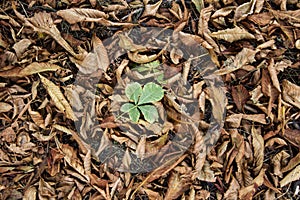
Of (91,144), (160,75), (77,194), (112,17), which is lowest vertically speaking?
(77,194)

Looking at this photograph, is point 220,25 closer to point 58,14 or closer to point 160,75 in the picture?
point 160,75

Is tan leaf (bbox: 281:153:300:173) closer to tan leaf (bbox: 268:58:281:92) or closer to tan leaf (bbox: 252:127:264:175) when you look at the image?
tan leaf (bbox: 252:127:264:175)

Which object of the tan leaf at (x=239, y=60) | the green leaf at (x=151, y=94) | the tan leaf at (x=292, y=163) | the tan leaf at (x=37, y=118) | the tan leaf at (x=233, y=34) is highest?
the tan leaf at (x=233, y=34)

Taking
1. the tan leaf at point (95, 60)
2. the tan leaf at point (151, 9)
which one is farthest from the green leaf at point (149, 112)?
the tan leaf at point (151, 9)

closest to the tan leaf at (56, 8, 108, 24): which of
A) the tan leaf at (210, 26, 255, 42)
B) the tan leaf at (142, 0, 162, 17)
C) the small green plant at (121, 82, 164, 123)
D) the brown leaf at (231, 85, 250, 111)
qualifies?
the tan leaf at (142, 0, 162, 17)

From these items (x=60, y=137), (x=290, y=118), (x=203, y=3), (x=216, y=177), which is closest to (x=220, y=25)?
(x=203, y=3)

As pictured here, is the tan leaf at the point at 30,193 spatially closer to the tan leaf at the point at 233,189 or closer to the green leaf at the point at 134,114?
the green leaf at the point at 134,114
